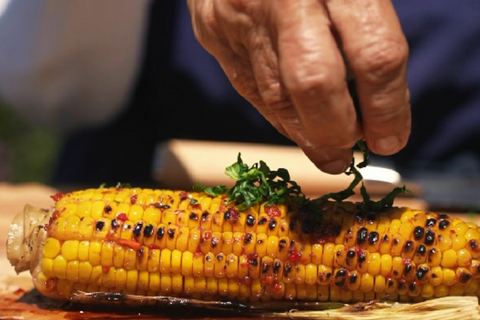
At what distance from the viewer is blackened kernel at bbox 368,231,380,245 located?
195 centimetres

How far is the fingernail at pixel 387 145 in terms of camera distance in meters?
1.72

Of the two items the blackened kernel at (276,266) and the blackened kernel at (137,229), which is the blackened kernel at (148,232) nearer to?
the blackened kernel at (137,229)

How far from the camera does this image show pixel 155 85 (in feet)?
14.2

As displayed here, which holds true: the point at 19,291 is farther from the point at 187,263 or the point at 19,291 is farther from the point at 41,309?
the point at 187,263

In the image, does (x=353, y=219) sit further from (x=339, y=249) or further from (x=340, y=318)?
(x=340, y=318)

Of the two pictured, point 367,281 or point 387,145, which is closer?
point 387,145

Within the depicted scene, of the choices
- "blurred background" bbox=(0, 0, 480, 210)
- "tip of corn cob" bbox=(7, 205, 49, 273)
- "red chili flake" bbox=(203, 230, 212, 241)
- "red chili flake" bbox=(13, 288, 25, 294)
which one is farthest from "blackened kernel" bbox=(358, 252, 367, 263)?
"blurred background" bbox=(0, 0, 480, 210)

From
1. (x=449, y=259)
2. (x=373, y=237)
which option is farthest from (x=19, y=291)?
(x=449, y=259)

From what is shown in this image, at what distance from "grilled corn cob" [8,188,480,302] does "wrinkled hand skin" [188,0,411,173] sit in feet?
1.09

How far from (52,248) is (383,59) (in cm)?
121

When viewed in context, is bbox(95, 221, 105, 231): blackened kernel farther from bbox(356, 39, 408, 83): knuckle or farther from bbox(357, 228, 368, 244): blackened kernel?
bbox(356, 39, 408, 83): knuckle

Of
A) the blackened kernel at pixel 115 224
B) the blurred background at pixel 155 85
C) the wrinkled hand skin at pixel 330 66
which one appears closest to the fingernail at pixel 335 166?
the wrinkled hand skin at pixel 330 66

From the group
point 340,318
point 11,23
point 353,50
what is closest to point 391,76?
point 353,50

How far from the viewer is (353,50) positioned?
154 cm
